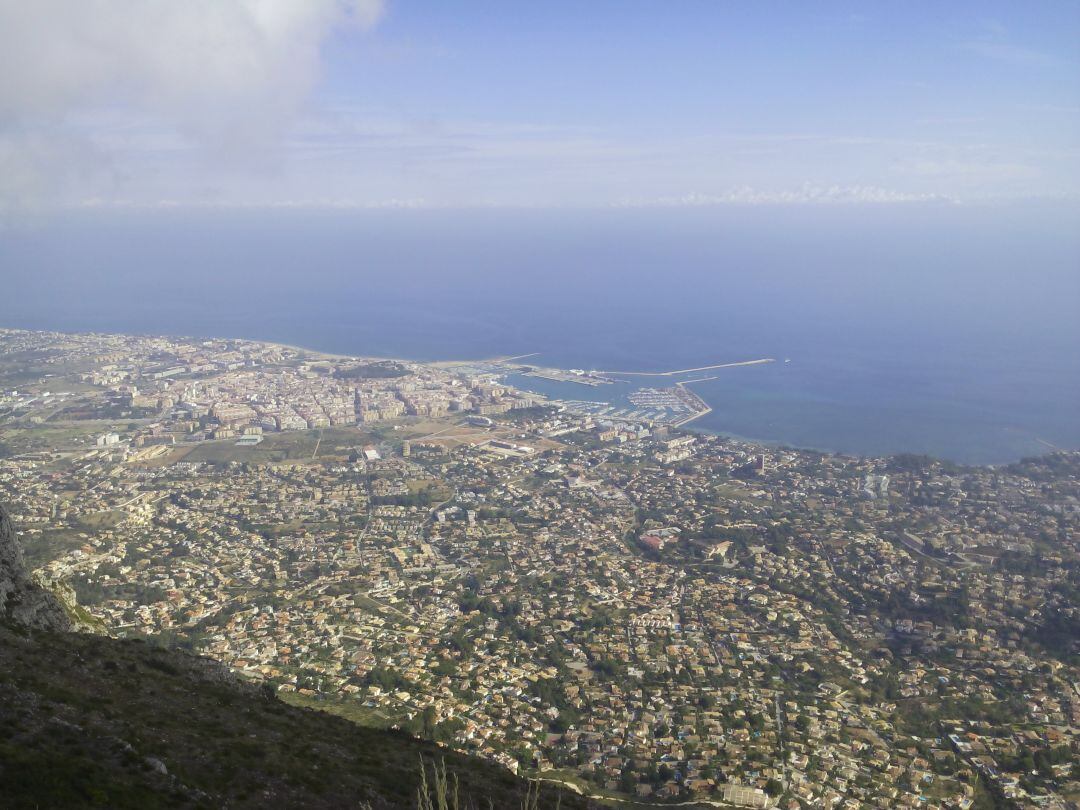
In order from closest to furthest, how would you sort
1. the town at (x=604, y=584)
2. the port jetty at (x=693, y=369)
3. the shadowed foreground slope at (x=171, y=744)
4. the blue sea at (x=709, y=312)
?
the shadowed foreground slope at (x=171, y=744) < the town at (x=604, y=584) < the blue sea at (x=709, y=312) < the port jetty at (x=693, y=369)

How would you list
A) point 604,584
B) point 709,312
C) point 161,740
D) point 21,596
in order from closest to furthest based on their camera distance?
point 161,740
point 21,596
point 604,584
point 709,312

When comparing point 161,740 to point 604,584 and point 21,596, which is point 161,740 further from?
point 604,584

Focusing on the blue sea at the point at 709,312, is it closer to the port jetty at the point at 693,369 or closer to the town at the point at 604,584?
the port jetty at the point at 693,369

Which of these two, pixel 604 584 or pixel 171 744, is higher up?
pixel 171 744

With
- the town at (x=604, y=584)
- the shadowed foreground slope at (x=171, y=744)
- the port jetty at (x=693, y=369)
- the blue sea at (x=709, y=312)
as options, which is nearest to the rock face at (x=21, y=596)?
the shadowed foreground slope at (x=171, y=744)

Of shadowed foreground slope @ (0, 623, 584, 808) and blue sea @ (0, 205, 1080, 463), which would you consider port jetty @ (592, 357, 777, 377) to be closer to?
blue sea @ (0, 205, 1080, 463)

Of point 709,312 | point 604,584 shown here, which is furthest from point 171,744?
point 709,312

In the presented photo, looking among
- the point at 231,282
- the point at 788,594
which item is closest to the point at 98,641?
the point at 788,594

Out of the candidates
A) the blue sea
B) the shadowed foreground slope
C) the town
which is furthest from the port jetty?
the shadowed foreground slope
